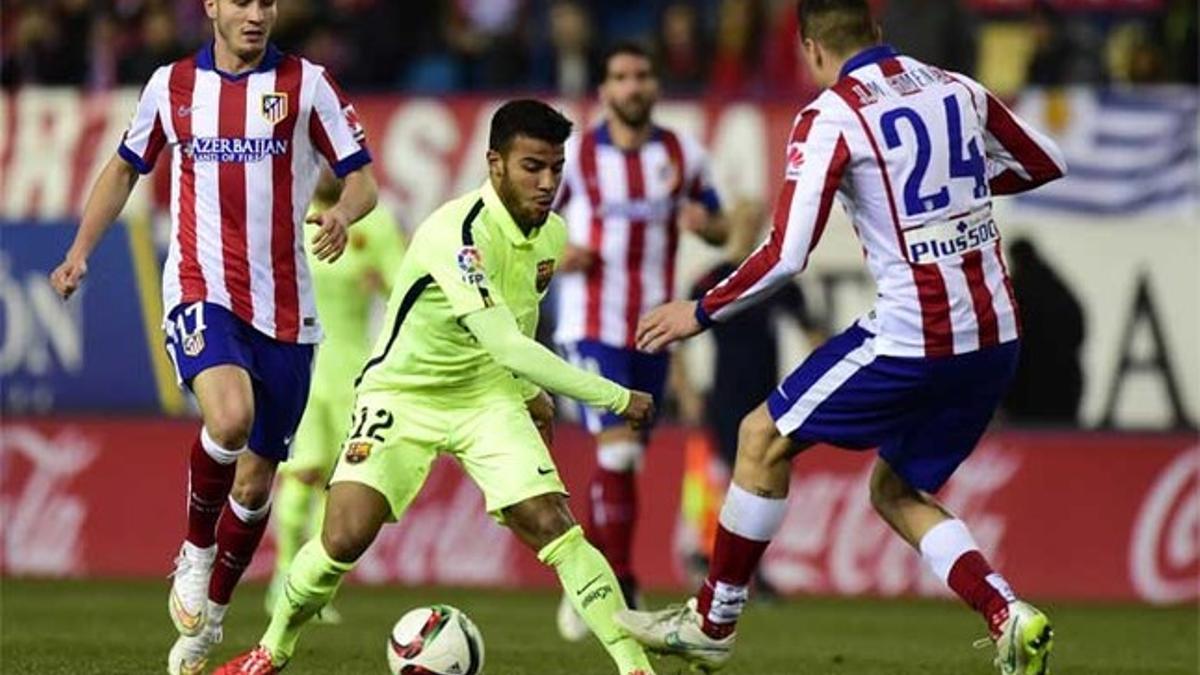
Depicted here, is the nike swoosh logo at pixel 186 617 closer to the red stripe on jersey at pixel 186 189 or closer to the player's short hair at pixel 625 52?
the red stripe on jersey at pixel 186 189

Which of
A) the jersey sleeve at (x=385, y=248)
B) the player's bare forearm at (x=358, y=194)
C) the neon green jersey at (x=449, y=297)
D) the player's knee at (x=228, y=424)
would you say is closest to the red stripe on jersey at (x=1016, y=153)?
the neon green jersey at (x=449, y=297)

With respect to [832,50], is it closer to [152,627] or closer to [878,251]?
[878,251]

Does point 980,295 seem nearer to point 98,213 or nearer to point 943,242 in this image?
point 943,242

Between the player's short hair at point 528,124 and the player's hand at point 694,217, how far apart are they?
4169 mm

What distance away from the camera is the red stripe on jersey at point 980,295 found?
931 cm

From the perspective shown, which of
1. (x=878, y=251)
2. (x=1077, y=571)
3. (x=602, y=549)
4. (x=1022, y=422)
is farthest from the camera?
(x=1022, y=422)

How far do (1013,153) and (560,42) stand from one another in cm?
998

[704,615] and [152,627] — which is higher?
[704,615]

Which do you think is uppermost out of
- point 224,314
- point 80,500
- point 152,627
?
point 224,314

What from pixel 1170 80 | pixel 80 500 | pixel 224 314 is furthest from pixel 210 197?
pixel 1170 80

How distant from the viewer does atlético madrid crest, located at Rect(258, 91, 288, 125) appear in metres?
10.1

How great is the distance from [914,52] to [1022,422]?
2.49 m

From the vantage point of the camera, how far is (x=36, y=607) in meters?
14.7

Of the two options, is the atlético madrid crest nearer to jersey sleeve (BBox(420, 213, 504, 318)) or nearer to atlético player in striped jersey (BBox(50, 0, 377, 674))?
atlético player in striped jersey (BBox(50, 0, 377, 674))
